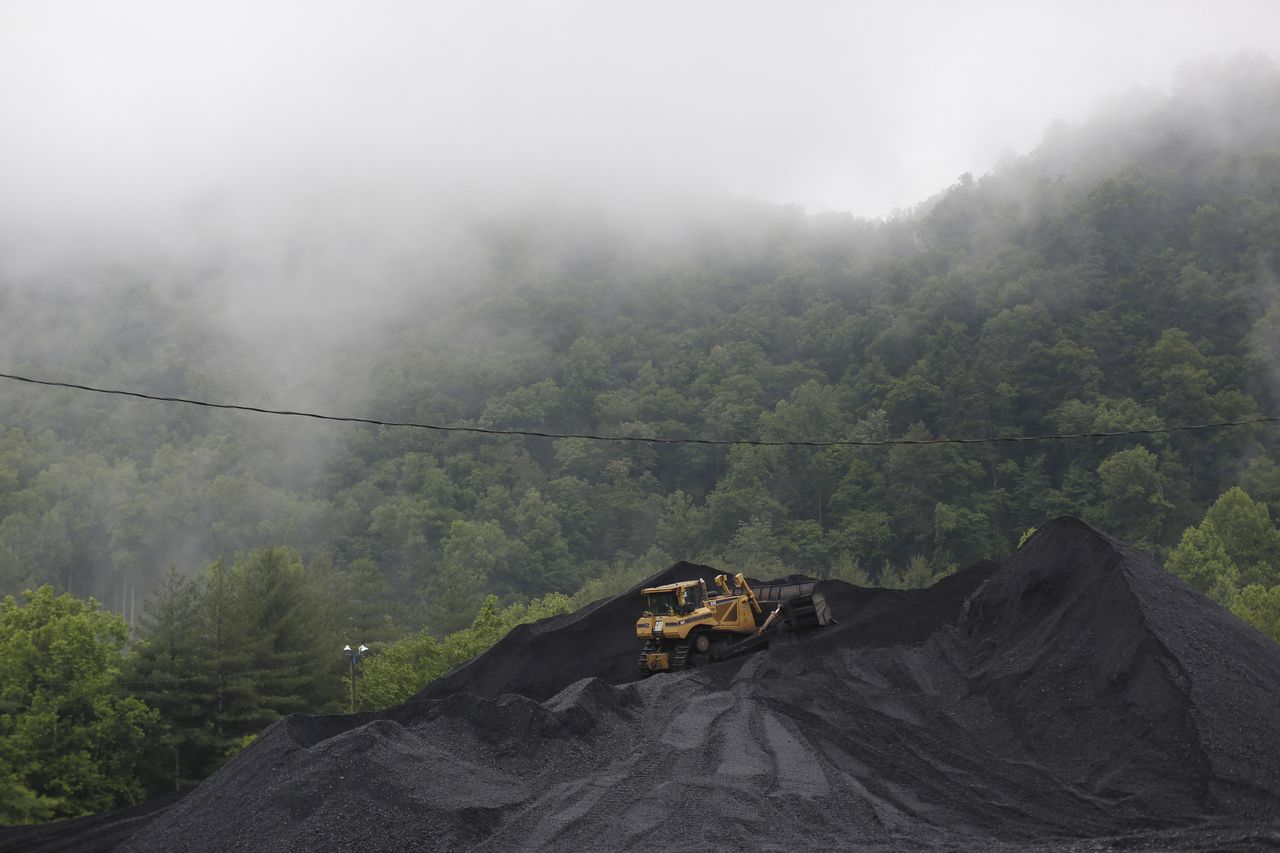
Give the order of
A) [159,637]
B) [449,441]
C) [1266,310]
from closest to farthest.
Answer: [159,637], [1266,310], [449,441]

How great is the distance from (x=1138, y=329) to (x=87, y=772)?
329 feet

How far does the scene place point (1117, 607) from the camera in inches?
914

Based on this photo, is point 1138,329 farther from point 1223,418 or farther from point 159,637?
point 159,637

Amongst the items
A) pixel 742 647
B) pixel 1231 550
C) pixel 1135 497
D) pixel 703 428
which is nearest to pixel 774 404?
pixel 703 428

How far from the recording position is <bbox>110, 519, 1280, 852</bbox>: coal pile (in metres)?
15.9

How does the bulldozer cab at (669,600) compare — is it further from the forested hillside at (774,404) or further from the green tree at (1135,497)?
the green tree at (1135,497)

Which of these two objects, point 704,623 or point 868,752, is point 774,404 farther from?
point 868,752

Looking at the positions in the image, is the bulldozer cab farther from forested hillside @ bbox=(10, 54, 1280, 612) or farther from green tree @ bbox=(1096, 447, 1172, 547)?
green tree @ bbox=(1096, 447, 1172, 547)

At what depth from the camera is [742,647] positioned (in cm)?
3047

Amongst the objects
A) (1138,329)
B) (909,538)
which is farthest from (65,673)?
(1138,329)

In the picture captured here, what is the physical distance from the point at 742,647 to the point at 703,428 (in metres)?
95.2

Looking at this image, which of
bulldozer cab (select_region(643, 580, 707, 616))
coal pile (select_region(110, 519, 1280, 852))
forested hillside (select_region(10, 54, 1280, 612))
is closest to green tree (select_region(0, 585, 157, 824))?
coal pile (select_region(110, 519, 1280, 852))

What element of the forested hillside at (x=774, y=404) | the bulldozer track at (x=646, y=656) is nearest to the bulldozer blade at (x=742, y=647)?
the bulldozer track at (x=646, y=656)

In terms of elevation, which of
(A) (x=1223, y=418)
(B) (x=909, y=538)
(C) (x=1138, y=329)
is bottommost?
(B) (x=909, y=538)
